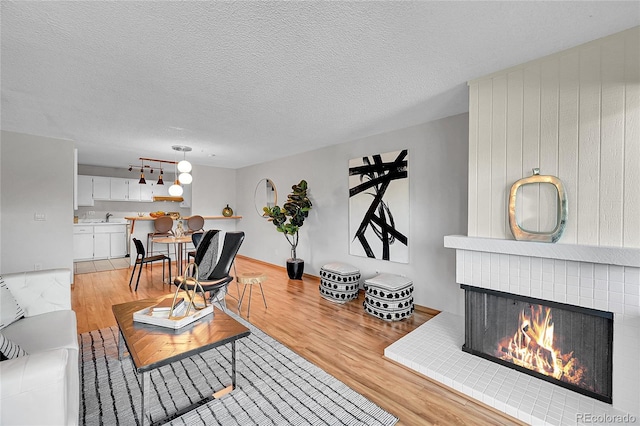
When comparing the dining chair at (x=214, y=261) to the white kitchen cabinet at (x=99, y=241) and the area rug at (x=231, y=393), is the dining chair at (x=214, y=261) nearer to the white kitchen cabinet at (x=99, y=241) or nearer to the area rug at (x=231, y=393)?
the area rug at (x=231, y=393)

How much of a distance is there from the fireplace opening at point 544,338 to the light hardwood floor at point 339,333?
56 centimetres

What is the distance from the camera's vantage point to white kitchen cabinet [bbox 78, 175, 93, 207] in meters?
6.52

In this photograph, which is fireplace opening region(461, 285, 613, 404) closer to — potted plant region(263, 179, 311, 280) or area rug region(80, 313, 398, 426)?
area rug region(80, 313, 398, 426)

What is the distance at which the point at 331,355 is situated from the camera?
2.36 m

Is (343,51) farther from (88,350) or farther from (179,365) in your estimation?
(88,350)

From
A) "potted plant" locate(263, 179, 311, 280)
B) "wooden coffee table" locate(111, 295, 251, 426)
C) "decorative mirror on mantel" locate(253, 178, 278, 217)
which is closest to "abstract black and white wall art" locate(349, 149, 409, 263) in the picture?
"potted plant" locate(263, 179, 311, 280)

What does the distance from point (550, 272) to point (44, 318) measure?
3.78m

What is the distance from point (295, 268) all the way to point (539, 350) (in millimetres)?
3503

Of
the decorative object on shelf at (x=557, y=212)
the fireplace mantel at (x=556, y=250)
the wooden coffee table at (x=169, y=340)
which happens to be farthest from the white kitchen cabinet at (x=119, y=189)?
the decorative object on shelf at (x=557, y=212)

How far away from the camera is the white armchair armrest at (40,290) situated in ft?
6.87

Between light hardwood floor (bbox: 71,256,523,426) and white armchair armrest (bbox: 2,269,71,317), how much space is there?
0.80m

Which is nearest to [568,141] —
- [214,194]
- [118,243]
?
[214,194]

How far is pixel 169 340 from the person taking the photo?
1.69 m

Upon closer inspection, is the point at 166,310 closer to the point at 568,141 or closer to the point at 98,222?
the point at 568,141
